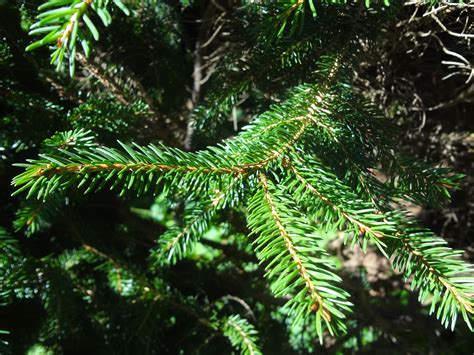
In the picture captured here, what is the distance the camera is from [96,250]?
108 centimetres

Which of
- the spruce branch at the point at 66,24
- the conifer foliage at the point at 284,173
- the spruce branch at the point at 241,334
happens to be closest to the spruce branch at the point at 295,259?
the conifer foliage at the point at 284,173

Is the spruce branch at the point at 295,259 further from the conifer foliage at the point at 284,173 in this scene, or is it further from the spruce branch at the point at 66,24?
the spruce branch at the point at 66,24

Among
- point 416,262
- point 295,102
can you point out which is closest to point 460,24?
point 295,102

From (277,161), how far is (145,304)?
634 mm

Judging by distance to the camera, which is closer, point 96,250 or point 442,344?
point 96,250

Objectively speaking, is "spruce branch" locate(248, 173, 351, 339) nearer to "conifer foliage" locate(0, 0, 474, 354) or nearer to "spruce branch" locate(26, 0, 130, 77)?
"conifer foliage" locate(0, 0, 474, 354)

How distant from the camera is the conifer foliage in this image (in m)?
0.50

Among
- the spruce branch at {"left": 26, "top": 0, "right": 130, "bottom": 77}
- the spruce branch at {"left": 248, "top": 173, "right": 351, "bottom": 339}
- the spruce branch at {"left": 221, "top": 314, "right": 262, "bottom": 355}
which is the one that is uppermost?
the spruce branch at {"left": 26, "top": 0, "right": 130, "bottom": 77}

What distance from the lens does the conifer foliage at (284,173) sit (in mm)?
501

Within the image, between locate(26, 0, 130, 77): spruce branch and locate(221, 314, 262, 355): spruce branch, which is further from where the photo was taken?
locate(221, 314, 262, 355): spruce branch

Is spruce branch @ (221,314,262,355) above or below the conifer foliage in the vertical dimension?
below

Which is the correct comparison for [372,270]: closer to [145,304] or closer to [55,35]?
[145,304]

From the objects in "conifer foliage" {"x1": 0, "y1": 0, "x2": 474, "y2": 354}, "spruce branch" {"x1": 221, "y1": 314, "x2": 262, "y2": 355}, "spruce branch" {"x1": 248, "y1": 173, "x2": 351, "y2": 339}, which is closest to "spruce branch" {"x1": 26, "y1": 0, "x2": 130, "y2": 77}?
"conifer foliage" {"x1": 0, "y1": 0, "x2": 474, "y2": 354}

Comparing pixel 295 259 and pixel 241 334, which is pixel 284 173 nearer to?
pixel 295 259
